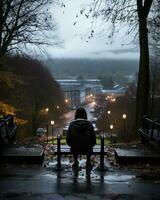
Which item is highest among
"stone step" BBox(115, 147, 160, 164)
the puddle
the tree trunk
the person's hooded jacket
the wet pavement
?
the tree trunk

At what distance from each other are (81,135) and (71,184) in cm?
229

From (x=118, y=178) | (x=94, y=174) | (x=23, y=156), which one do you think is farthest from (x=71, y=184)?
(x=23, y=156)

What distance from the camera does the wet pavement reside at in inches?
356

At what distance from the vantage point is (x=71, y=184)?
10250mm

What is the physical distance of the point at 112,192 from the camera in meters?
9.38

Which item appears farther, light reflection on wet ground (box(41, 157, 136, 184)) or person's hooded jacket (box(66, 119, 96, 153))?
person's hooded jacket (box(66, 119, 96, 153))

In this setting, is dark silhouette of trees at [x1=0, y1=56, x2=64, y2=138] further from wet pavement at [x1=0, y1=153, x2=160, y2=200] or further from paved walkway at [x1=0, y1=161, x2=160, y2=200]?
paved walkway at [x1=0, y1=161, x2=160, y2=200]

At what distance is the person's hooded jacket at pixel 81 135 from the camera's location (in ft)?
40.4

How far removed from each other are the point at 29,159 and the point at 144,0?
1106 cm

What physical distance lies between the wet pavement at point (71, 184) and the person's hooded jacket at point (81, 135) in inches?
23.2

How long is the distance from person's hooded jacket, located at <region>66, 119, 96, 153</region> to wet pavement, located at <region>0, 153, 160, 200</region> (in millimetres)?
588

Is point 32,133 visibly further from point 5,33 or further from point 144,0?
point 144,0

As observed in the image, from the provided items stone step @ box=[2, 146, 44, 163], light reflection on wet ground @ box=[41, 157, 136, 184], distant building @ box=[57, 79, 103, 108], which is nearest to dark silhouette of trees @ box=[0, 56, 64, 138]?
stone step @ box=[2, 146, 44, 163]

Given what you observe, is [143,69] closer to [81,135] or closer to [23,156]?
[23,156]
